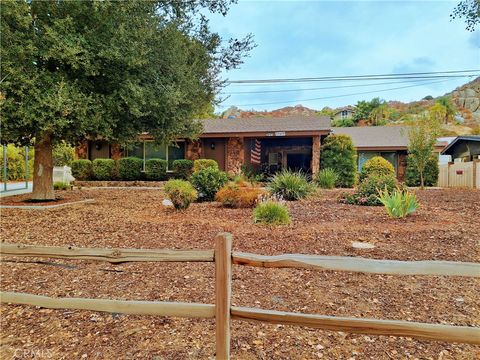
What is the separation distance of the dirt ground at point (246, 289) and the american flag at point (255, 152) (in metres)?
12.7

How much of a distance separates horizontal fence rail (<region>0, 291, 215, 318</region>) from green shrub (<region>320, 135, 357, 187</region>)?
48.8 feet

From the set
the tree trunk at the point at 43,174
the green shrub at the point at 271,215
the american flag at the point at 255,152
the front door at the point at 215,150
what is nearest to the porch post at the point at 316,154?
the american flag at the point at 255,152

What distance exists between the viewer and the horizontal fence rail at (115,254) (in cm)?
242

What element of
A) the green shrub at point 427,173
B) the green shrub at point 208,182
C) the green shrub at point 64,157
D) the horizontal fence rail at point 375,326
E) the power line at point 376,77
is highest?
the power line at point 376,77

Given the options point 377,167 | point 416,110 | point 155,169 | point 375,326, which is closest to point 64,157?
point 155,169

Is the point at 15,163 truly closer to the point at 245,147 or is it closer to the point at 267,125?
the point at 245,147

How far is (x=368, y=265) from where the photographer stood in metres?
2.22

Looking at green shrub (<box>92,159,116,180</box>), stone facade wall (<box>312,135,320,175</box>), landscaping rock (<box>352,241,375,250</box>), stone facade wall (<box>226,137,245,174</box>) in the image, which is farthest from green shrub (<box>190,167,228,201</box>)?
green shrub (<box>92,159,116,180</box>)

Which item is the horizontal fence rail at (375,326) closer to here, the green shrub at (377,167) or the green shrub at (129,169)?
the green shrub at (377,167)

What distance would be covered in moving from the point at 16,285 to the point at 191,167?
13852 millimetres

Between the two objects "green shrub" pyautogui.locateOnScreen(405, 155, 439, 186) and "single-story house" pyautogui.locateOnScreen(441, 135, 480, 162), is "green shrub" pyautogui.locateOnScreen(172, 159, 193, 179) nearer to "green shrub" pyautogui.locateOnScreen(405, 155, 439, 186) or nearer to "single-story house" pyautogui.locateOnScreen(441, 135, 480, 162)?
"green shrub" pyautogui.locateOnScreen(405, 155, 439, 186)

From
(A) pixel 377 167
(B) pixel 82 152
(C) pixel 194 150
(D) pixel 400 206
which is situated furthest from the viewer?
(B) pixel 82 152

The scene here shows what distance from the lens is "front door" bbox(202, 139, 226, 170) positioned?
1898cm

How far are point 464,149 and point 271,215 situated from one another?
1812 centimetres
